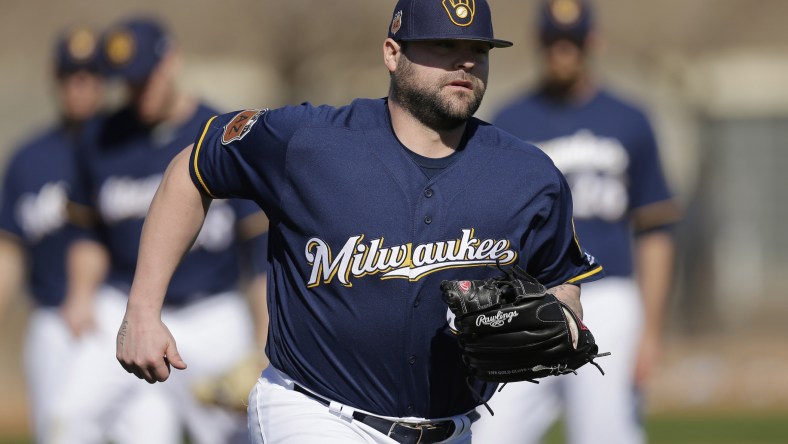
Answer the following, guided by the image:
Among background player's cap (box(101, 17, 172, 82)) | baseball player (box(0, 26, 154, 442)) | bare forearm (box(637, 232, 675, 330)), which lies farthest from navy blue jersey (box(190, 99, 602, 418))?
baseball player (box(0, 26, 154, 442))

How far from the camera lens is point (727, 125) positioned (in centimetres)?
1966

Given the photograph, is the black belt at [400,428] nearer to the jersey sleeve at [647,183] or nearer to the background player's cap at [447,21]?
→ the background player's cap at [447,21]

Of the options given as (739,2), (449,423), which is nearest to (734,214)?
(739,2)

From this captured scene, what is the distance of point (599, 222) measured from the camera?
6535 millimetres

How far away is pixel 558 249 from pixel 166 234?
47.3 inches

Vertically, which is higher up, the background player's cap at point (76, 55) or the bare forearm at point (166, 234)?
the bare forearm at point (166, 234)

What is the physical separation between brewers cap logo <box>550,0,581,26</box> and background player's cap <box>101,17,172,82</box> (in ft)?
6.19

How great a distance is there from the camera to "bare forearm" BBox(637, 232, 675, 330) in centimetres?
689

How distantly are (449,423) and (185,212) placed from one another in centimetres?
103

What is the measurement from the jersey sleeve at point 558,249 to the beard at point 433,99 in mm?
371

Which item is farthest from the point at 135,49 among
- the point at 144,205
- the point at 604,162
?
the point at 604,162

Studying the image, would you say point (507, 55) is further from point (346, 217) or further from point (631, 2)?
point (346, 217)

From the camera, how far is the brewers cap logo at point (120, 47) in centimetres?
662

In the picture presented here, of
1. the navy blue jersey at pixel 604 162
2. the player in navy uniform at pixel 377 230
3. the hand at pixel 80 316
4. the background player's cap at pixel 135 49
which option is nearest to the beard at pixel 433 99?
the player in navy uniform at pixel 377 230
